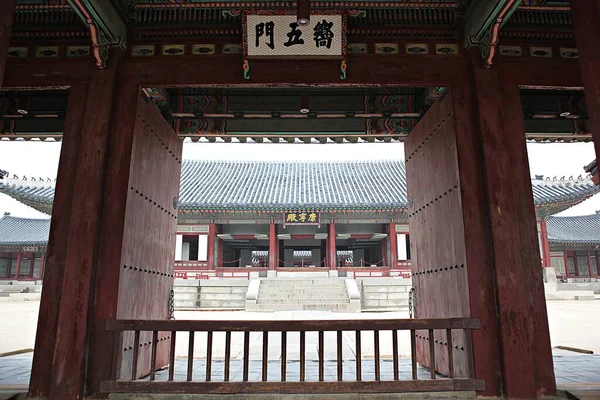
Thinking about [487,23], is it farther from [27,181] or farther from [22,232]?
[22,232]

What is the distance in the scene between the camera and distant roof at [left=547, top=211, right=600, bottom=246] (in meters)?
28.8

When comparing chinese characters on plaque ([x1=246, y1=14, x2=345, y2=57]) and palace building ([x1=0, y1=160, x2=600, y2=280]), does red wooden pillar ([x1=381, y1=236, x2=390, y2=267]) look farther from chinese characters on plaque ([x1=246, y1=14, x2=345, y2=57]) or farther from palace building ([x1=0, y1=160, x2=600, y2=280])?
chinese characters on plaque ([x1=246, y1=14, x2=345, y2=57])

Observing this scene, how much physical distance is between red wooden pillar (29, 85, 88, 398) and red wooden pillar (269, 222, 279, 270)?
56.8 ft

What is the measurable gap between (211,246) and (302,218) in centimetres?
498

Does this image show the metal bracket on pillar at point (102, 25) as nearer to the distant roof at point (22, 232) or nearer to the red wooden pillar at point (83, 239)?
the red wooden pillar at point (83, 239)

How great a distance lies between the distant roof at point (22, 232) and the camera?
95.4 feet

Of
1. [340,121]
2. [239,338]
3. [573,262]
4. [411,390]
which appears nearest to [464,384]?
[411,390]

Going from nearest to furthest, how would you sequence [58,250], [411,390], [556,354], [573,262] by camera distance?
[411,390]
[58,250]
[556,354]
[573,262]

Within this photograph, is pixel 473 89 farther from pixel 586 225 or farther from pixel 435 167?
pixel 586 225

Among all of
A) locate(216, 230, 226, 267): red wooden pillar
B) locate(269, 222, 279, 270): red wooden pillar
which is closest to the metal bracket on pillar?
locate(269, 222, 279, 270): red wooden pillar

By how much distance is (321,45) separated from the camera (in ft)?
16.2

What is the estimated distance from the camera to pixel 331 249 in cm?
2214

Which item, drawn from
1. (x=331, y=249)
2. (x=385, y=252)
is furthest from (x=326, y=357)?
(x=385, y=252)

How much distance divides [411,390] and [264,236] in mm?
20028
